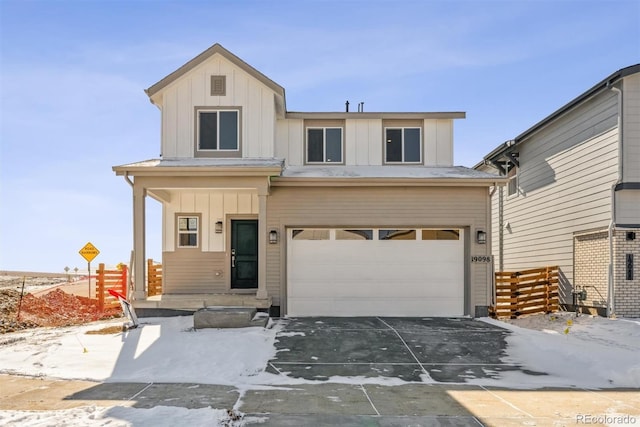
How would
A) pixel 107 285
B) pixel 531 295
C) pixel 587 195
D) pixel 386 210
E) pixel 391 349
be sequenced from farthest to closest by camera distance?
pixel 107 285
pixel 531 295
pixel 587 195
pixel 386 210
pixel 391 349

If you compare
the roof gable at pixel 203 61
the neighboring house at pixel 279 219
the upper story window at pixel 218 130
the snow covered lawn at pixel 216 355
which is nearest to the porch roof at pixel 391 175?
the neighboring house at pixel 279 219

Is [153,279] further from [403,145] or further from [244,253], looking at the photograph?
[403,145]

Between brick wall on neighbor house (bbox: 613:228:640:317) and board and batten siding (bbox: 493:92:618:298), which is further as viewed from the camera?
board and batten siding (bbox: 493:92:618:298)

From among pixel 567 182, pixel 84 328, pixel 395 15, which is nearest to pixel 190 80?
pixel 395 15

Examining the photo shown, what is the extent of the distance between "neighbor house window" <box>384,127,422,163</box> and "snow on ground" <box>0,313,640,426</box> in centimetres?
→ 572

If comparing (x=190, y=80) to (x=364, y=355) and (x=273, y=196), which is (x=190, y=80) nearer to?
(x=273, y=196)

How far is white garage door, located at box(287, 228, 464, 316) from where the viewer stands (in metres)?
12.5

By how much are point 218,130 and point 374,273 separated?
5.51 meters

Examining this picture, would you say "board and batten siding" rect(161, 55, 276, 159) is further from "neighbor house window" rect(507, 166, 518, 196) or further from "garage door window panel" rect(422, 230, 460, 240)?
"neighbor house window" rect(507, 166, 518, 196)

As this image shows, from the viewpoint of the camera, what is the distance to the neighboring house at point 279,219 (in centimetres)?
1178

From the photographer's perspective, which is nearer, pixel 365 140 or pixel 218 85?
pixel 218 85

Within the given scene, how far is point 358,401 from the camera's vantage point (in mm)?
6289

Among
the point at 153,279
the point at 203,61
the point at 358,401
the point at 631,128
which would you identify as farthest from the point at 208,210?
the point at 631,128

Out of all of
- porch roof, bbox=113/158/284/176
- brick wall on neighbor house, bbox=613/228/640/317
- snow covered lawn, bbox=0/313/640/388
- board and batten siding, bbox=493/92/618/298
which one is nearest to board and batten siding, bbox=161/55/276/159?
porch roof, bbox=113/158/284/176
